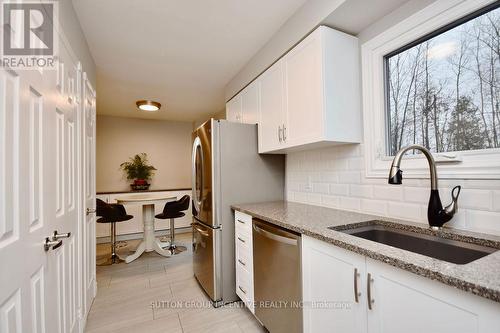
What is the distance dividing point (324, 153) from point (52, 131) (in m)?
1.91

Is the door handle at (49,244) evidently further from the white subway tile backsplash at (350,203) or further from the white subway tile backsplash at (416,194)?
the white subway tile backsplash at (416,194)

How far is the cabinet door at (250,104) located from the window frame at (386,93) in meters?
1.06

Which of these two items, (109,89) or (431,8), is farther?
(109,89)

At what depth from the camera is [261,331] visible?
70.8 inches

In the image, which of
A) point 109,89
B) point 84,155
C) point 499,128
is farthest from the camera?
point 109,89

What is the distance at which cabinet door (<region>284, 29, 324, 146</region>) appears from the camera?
1.62 m

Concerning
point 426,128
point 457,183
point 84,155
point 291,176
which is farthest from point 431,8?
point 84,155

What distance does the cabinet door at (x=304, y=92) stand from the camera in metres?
1.62

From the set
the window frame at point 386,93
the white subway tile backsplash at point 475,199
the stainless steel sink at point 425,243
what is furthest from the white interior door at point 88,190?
the white subway tile backsplash at point 475,199

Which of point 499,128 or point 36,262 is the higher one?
point 499,128

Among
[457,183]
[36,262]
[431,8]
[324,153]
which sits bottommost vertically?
[36,262]

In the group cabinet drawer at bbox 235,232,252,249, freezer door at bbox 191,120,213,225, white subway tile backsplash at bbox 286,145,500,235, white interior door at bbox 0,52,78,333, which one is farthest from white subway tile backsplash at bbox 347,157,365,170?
white interior door at bbox 0,52,78,333

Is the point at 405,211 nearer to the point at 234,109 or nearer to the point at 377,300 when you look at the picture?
the point at 377,300

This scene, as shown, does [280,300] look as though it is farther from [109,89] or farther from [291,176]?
[109,89]
